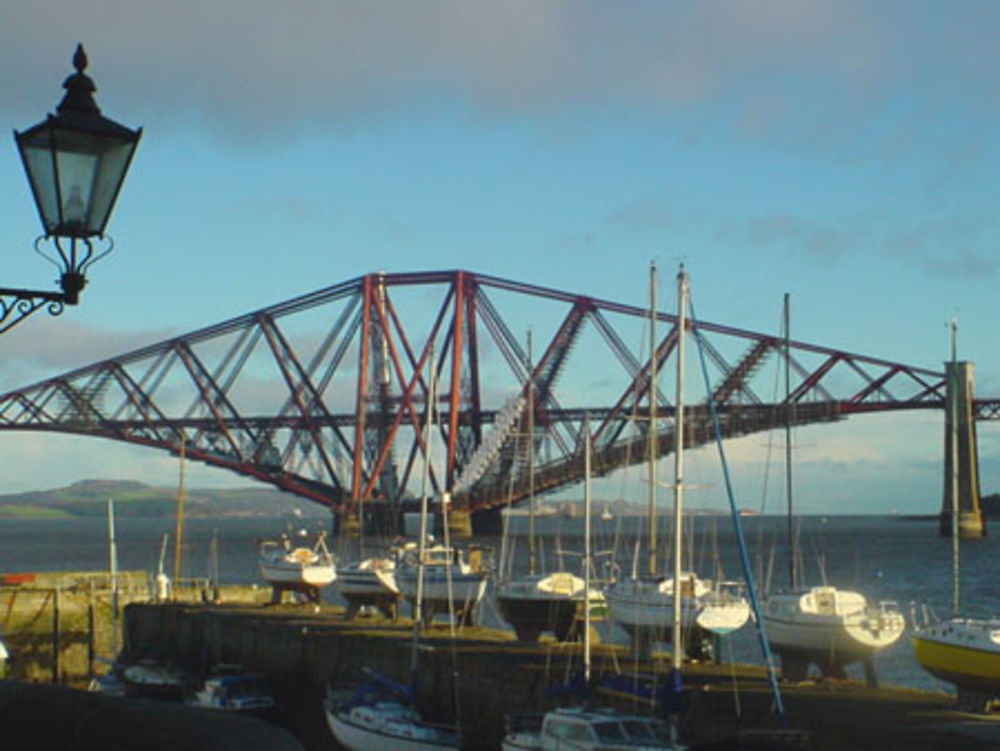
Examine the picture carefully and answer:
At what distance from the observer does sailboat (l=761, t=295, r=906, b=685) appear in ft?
101

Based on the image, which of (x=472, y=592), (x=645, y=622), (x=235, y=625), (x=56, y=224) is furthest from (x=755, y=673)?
(x=56, y=224)

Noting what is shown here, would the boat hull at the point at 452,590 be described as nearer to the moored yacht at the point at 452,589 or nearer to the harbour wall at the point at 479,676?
the moored yacht at the point at 452,589

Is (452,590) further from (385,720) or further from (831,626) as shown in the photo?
(385,720)

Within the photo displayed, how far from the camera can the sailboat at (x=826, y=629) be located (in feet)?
101

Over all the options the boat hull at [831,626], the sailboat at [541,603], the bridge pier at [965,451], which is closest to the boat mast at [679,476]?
the boat hull at [831,626]

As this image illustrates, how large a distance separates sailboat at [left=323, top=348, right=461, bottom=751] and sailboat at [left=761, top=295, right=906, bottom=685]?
319 inches

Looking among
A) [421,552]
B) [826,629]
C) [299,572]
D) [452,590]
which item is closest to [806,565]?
[299,572]

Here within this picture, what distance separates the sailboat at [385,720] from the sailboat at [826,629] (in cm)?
811

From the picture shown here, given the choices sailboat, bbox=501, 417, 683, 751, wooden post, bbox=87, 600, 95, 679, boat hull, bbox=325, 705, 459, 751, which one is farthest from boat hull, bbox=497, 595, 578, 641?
sailboat, bbox=501, 417, 683, 751

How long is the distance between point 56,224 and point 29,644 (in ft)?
134

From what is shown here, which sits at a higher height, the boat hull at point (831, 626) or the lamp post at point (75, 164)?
the lamp post at point (75, 164)

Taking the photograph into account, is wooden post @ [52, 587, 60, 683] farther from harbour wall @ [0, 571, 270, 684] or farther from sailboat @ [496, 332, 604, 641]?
sailboat @ [496, 332, 604, 641]

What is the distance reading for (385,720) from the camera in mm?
27812

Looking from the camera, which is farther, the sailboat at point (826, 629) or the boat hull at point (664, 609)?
the boat hull at point (664, 609)
